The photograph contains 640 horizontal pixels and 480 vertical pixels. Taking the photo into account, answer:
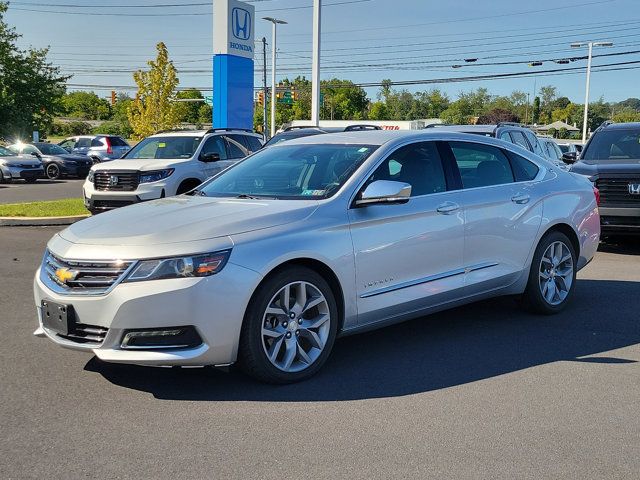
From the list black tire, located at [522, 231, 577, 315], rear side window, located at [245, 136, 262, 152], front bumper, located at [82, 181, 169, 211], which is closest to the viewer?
black tire, located at [522, 231, 577, 315]

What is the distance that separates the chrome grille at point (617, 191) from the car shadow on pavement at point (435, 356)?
12.0ft

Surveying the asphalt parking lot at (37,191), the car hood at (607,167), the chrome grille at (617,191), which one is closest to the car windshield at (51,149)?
the asphalt parking lot at (37,191)

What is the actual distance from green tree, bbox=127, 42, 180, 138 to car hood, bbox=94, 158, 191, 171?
16771 mm

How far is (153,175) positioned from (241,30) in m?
8.74

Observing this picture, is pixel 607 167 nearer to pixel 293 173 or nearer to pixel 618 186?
pixel 618 186

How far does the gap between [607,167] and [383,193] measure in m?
7.02

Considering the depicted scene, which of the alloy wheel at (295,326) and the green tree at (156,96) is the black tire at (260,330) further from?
the green tree at (156,96)

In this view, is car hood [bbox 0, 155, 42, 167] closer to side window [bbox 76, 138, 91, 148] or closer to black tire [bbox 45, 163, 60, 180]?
black tire [bbox 45, 163, 60, 180]

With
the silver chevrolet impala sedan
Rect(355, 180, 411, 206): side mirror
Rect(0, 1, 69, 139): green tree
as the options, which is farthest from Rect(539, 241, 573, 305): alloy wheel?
Rect(0, 1, 69, 139): green tree

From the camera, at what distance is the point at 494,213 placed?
6000mm

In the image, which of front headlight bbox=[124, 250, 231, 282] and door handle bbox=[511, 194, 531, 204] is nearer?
front headlight bbox=[124, 250, 231, 282]

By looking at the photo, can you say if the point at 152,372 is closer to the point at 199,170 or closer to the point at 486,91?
the point at 199,170

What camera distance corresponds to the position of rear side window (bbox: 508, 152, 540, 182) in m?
6.47

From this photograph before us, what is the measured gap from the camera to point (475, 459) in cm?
361
